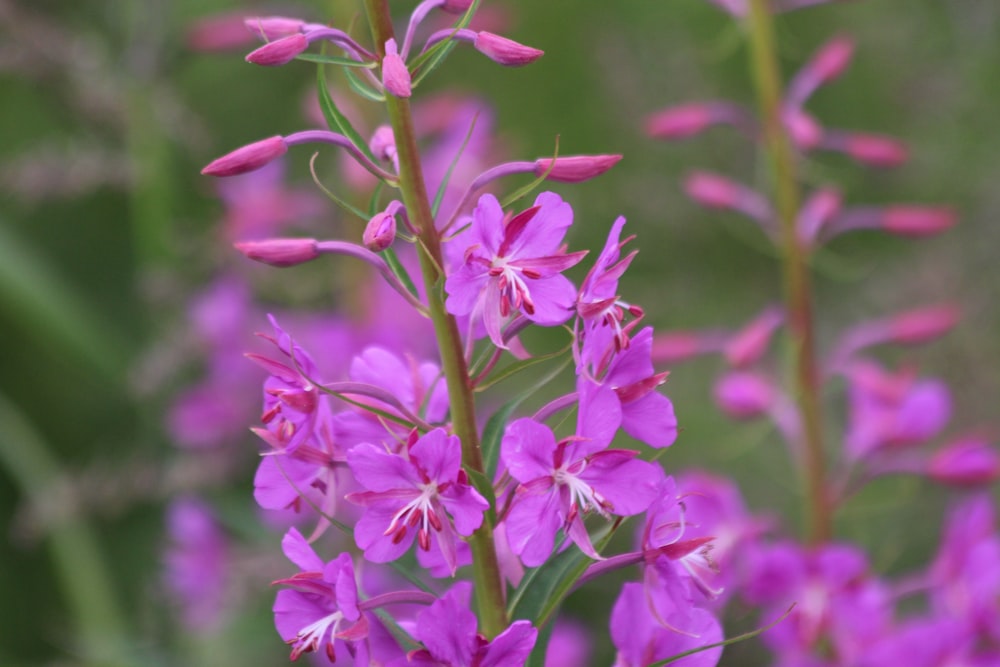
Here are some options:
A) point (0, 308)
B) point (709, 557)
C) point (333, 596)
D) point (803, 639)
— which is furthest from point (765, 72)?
point (0, 308)

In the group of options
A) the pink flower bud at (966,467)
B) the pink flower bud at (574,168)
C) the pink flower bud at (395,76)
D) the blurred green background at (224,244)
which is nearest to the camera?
the pink flower bud at (395,76)

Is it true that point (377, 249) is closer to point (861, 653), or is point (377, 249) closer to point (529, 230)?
point (529, 230)

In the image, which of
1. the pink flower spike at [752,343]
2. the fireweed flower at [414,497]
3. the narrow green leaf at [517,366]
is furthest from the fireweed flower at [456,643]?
the pink flower spike at [752,343]

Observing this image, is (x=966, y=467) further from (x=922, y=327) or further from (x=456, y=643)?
(x=456, y=643)

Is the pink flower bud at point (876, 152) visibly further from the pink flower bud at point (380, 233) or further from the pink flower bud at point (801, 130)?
the pink flower bud at point (380, 233)

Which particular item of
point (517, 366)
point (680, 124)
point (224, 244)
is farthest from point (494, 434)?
point (224, 244)

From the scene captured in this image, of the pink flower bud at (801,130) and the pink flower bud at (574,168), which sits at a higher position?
the pink flower bud at (574,168)
